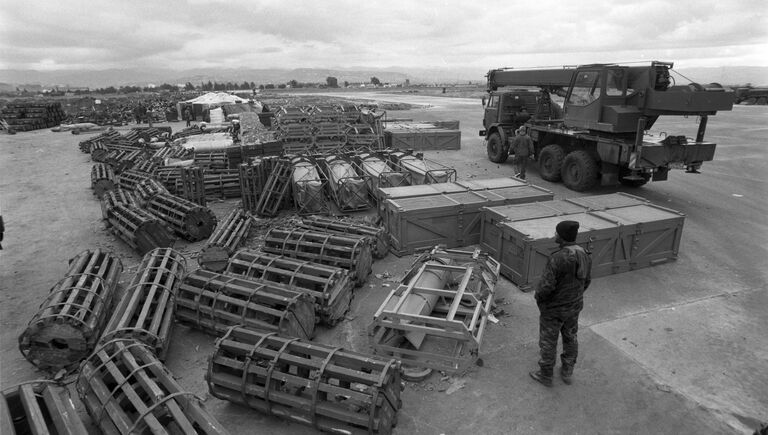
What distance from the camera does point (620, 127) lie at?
35.4ft

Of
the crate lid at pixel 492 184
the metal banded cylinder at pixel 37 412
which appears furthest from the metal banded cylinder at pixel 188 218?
the crate lid at pixel 492 184

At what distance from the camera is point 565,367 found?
4691 millimetres

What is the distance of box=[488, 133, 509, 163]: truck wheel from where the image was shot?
16.1 meters

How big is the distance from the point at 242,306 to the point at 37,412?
215 cm

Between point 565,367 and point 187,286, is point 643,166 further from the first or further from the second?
point 187,286

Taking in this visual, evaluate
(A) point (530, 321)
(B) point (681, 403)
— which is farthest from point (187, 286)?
(B) point (681, 403)

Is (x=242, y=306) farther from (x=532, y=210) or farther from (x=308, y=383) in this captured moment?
(x=532, y=210)

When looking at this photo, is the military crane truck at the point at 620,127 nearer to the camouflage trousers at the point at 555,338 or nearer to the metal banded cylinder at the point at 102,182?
the camouflage trousers at the point at 555,338

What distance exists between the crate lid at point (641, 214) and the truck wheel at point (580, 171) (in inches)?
158

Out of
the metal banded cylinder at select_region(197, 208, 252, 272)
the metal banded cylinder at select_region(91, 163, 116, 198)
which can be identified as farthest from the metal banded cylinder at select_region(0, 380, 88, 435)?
the metal banded cylinder at select_region(91, 163, 116, 198)

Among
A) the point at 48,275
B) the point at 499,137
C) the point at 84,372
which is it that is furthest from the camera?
the point at 499,137

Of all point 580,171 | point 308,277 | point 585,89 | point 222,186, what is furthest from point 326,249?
point 585,89

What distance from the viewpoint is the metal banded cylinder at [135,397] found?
3361mm

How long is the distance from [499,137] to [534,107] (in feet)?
6.40
